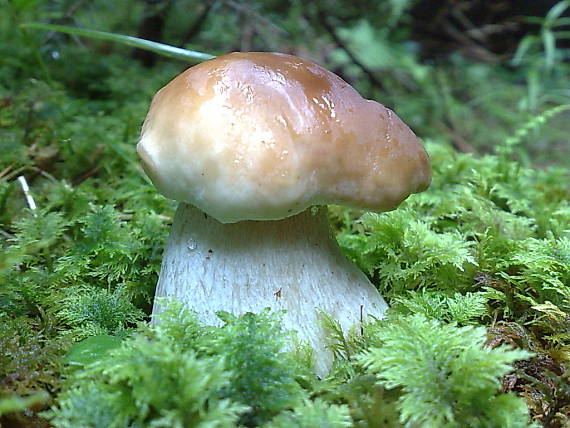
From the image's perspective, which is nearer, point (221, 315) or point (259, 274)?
point (221, 315)

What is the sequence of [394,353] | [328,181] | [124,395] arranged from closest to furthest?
[124,395], [394,353], [328,181]

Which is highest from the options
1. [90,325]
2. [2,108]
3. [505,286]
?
[2,108]

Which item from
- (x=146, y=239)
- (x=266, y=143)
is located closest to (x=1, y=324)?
(x=146, y=239)

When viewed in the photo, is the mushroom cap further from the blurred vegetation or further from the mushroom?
the blurred vegetation

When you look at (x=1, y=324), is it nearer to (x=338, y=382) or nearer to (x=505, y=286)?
(x=338, y=382)

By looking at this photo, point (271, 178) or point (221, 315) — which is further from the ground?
point (271, 178)

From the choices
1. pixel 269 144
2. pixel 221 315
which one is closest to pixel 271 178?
pixel 269 144

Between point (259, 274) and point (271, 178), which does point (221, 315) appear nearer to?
point (259, 274)
